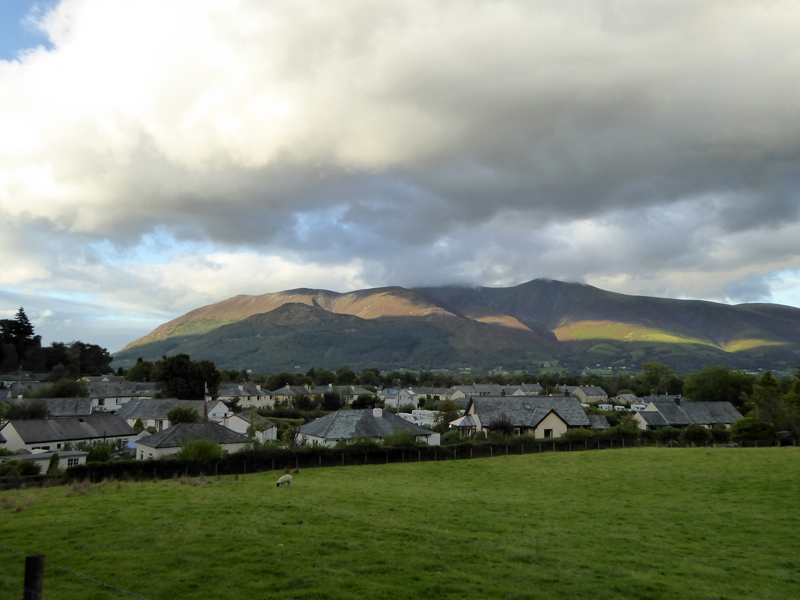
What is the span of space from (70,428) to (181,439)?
1881 centimetres

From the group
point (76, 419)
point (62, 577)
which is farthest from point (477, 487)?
point (76, 419)

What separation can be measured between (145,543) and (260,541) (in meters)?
3.48

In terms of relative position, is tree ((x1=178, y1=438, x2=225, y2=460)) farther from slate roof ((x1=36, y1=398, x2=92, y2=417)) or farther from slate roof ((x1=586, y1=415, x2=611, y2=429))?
slate roof ((x1=586, y1=415, x2=611, y2=429))

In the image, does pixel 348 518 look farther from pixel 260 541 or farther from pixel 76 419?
pixel 76 419

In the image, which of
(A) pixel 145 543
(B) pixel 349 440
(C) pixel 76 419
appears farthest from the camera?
(C) pixel 76 419

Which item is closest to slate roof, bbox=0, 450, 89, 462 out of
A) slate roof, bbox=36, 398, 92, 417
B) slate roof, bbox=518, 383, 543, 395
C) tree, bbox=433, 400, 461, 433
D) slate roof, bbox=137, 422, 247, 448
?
slate roof, bbox=137, 422, 247, 448

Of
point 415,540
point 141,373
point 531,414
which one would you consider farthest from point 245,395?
point 415,540

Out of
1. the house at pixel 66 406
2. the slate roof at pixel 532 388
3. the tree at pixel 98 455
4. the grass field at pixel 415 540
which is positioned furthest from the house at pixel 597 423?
the slate roof at pixel 532 388

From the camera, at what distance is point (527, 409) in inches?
2677

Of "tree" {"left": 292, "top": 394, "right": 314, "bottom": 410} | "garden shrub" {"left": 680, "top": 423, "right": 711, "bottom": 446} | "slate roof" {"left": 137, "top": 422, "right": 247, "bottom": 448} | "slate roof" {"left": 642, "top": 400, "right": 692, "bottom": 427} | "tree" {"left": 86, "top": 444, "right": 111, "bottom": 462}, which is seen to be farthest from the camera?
"tree" {"left": 292, "top": 394, "right": 314, "bottom": 410}

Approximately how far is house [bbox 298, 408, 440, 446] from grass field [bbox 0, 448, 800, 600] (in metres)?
23.4

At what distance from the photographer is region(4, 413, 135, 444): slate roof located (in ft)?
179

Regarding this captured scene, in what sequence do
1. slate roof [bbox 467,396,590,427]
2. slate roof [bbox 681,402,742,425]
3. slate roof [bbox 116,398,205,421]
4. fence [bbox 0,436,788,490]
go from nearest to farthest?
fence [bbox 0,436,788,490] → slate roof [bbox 467,396,590,427] → slate roof [bbox 116,398,205,421] → slate roof [bbox 681,402,742,425]

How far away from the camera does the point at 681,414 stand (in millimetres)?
82062
